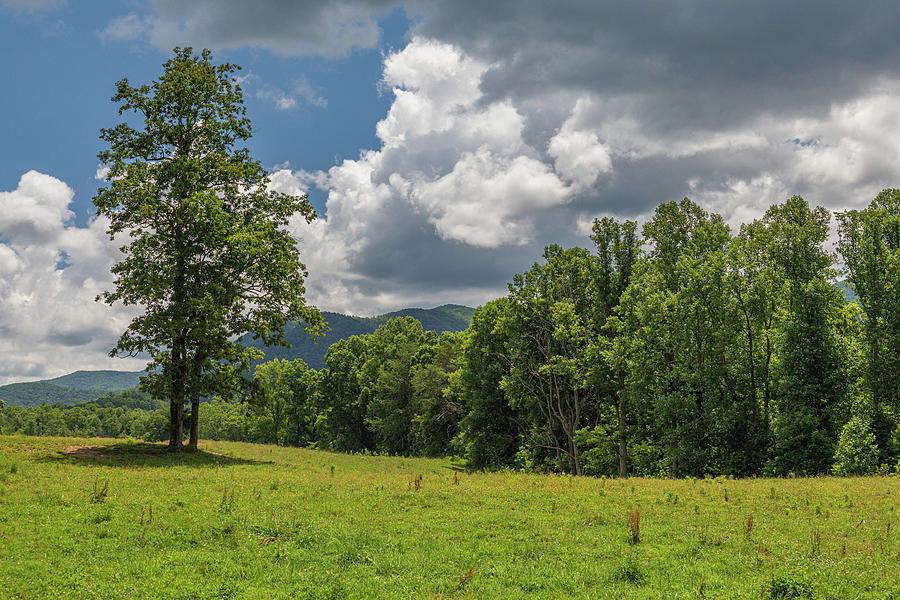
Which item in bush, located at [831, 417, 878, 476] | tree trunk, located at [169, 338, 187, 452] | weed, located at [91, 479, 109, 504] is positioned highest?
tree trunk, located at [169, 338, 187, 452]

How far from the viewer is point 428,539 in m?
Result: 16.0

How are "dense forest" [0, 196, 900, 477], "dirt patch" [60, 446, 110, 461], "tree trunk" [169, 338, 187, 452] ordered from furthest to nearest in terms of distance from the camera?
"dense forest" [0, 196, 900, 477] → "tree trunk" [169, 338, 187, 452] → "dirt patch" [60, 446, 110, 461]

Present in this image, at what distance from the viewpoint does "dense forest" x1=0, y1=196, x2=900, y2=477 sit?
1545 inches

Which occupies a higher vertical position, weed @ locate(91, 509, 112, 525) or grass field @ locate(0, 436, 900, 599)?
weed @ locate(91, 509, 112, 525)

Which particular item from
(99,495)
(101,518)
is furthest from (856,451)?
(99,495)

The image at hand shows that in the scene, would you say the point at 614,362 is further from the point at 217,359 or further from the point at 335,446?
the point at 335,446

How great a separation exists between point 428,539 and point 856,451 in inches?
1337

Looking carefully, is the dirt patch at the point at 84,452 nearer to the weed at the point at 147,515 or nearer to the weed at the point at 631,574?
the weed at the point at 147,515

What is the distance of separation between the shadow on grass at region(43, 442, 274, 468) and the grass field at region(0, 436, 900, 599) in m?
2.77

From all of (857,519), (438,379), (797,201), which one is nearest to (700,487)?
(857,519)

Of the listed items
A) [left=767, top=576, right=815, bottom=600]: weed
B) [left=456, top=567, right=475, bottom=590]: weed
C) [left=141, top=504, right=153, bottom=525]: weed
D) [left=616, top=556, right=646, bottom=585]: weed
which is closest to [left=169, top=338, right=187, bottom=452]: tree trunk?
[left=141, top=504, right=153, bottom=525]: weed

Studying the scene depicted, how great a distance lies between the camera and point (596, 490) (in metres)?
24.4

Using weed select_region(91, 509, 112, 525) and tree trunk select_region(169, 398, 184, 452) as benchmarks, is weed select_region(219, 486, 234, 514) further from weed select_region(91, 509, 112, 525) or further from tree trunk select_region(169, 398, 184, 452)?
tree trunk select_region(169, 398, 184, 452)

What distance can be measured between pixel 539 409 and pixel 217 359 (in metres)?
32.6
